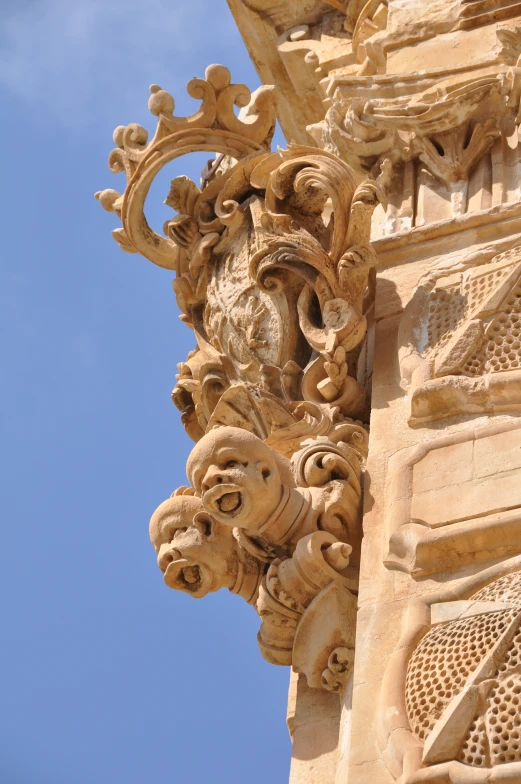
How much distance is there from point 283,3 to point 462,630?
5327 millimetres

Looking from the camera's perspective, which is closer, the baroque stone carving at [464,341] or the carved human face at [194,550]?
the baroque stone carving at [464,341]

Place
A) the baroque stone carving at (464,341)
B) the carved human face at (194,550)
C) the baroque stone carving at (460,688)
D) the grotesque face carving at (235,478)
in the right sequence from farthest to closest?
the carved human face at (194,550)
the baroque stone carving at (464,341)
the grotesque face carving at (235,478)
the baroque stone carving at (460,688)

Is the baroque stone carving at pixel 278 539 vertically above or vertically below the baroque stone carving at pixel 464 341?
below

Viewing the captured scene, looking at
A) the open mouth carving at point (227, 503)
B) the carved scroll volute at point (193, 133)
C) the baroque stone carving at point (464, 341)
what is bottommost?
the open mouth carving at point (227, 503)

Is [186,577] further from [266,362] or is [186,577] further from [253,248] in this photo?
[253,248]

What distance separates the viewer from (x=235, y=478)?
689 centimetres

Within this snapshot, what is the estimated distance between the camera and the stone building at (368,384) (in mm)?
6297

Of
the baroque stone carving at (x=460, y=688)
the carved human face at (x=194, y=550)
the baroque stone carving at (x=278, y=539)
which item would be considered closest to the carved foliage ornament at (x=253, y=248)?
the baroque stone carving at (x=278, y=539)

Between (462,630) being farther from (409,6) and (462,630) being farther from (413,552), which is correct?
(409,6)

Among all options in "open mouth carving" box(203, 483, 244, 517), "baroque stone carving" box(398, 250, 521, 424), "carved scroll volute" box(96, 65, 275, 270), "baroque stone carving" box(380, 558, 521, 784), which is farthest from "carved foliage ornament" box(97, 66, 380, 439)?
"baroque stone carving" box(380, 558, 521, 784)

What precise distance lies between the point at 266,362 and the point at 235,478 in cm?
117

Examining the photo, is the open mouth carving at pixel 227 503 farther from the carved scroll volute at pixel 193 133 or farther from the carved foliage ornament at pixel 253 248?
the carved scroll volute at pixel 193 133

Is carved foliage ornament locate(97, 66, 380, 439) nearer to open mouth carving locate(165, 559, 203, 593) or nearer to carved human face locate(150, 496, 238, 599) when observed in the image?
carved human face locate(150, 496, 238, 599)

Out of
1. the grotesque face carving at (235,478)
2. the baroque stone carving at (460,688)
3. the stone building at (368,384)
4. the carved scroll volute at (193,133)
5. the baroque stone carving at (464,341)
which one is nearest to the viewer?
the baroque stone carving at (460,688)
